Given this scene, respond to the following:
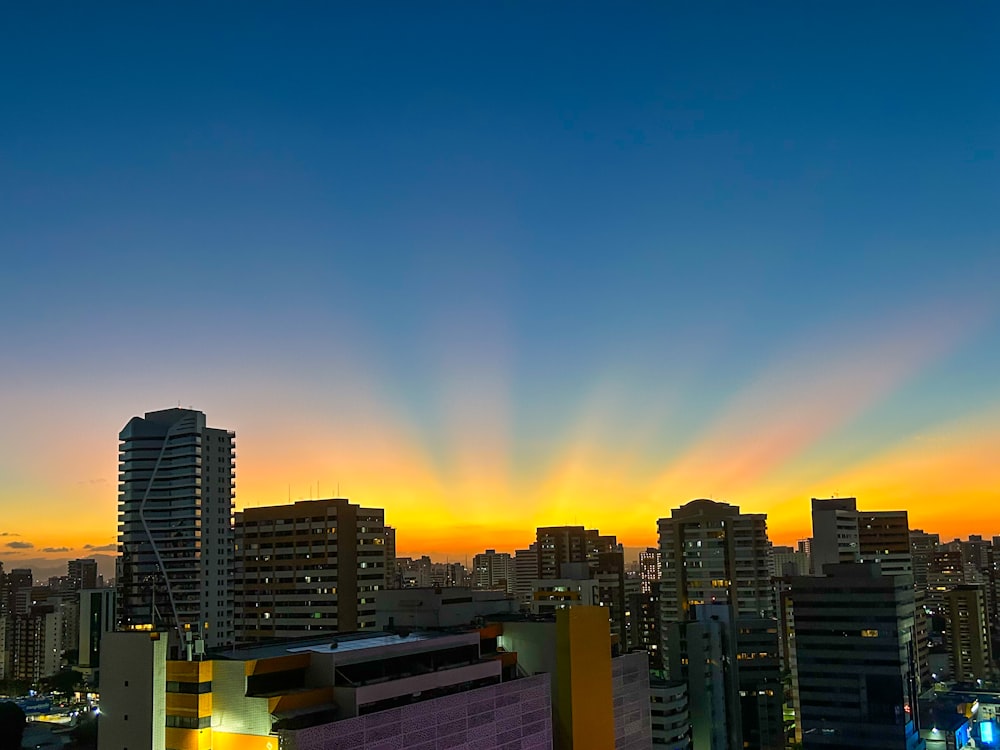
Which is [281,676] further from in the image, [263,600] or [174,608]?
[174,608]

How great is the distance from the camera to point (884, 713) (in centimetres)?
7706

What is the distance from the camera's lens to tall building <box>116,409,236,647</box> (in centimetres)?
11994

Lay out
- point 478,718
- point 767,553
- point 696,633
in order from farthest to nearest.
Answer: point 767,553 < point 696,633 < point 478,718

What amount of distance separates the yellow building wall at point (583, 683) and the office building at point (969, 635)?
111604 millimetres

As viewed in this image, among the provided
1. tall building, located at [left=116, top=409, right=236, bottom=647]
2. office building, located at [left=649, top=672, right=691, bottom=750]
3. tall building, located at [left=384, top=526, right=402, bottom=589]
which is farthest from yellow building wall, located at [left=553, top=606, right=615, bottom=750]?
tall building, located at [left=384, top=526, right=402, bottom=589]

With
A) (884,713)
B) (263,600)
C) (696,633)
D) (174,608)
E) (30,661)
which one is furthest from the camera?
(30,661)

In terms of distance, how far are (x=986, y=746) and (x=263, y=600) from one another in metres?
75.5

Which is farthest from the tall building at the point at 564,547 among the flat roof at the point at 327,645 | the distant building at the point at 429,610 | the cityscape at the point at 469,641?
the flat roof at the point at 327,645

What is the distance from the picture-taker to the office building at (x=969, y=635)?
464ft

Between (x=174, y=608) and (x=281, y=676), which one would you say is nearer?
(x=281, y=676)

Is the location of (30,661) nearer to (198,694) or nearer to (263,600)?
(263,600)

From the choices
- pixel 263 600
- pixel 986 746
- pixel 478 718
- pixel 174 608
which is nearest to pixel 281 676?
pixel 478 718

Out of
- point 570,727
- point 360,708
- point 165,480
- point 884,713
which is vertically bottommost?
point 884,713

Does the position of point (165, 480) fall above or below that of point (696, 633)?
above
